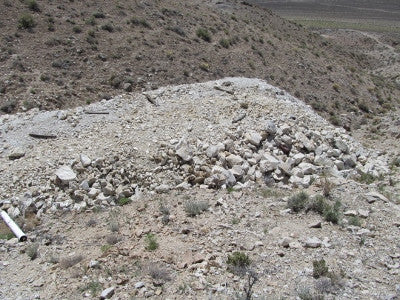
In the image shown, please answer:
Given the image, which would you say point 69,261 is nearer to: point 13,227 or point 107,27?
point 13,227

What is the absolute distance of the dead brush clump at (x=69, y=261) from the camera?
30.0 ft

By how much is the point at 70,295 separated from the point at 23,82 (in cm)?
1414

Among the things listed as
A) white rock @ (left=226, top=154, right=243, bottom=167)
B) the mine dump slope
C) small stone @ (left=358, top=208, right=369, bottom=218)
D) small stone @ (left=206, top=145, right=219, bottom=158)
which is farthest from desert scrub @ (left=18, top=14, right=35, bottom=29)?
small stone @ (left=358, top=208, right=369, bottom=218)

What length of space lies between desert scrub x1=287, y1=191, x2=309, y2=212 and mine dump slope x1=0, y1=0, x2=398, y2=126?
470 inches

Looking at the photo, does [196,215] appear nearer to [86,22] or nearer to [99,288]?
[99,288]

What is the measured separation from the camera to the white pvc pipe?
1062 cm

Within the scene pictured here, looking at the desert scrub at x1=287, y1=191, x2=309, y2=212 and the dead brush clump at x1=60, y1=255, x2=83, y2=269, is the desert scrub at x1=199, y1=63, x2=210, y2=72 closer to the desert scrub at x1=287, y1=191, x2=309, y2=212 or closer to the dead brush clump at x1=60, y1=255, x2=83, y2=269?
the desert scrub at x1=287, y1=191, x2=309, y2=212

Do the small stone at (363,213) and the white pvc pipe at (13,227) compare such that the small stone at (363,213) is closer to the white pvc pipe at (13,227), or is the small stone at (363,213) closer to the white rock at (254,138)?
the white rock at (254,138)

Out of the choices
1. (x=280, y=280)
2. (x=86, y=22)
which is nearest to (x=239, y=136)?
(x=280, y=280)

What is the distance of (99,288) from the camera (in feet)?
27.2

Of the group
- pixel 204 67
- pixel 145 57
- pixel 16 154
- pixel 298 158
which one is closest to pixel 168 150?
pixel 298 158

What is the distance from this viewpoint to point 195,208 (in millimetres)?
10844

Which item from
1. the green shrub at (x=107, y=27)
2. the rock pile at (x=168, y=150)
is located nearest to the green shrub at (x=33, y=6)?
the green shrub at (x=107, y=27)

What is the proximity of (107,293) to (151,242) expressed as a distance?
1760mm
